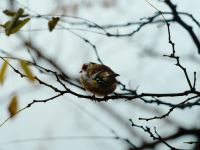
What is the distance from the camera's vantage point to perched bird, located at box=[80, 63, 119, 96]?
323cm

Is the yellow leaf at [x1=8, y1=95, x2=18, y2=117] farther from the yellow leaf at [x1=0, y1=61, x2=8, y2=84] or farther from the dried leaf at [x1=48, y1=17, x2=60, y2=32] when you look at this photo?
the dried leaf at [x1=48, y1=17, x2=60, y2=32]

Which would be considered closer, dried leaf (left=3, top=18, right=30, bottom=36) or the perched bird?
dried leaf (left=3, top=18, right=30, bottom=36)

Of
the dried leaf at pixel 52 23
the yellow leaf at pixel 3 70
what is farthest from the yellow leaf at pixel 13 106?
the dried leaf at pixel 52 23

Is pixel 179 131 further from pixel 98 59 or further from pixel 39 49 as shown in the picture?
pixel 39 49

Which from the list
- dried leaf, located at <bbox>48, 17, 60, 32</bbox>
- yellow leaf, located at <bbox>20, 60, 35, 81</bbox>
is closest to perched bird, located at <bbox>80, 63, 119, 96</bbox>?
dried leaf, located at <bbox>48, 17, 60, 32</bbox>

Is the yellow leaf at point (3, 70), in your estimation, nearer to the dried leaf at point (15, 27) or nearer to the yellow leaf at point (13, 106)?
the dried leaf at point (15, 27)

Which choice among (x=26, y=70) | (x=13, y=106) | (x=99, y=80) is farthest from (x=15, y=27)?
(x=99, y=80)

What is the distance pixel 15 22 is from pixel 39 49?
448cm

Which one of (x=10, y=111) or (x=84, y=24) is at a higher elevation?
(x=84, y=24)

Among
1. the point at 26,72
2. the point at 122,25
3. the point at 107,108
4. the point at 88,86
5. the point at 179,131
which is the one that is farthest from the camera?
the point at 107,108

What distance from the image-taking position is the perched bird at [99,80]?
10.6 ft

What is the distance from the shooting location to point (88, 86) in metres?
3.48

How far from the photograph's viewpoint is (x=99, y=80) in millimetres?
3301

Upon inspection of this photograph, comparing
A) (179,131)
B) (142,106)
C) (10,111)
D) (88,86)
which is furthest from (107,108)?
(10,111)
